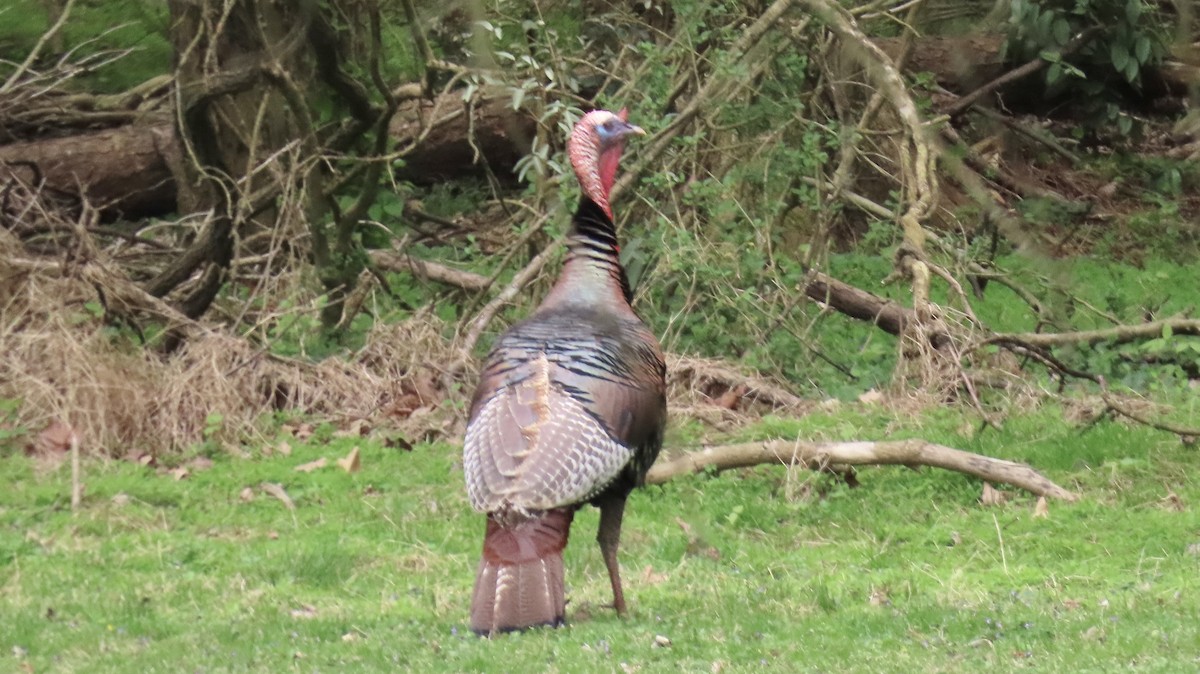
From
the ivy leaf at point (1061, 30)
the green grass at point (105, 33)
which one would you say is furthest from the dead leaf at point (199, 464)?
the ivy leaf at point (1061, 30)

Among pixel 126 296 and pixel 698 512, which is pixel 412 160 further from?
pixel 698 512

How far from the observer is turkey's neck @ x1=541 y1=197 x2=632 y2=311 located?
20.2 ft

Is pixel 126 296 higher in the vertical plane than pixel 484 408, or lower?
lower

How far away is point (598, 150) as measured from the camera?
21.5 ft

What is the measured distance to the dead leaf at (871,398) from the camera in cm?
952

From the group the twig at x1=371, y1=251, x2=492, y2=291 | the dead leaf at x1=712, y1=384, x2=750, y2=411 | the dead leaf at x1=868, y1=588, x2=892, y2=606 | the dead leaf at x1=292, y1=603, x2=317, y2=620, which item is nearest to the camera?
the dead leaf at x1=868, y1=588, x2=892, y2=606

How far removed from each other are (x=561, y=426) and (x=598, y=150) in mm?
1678

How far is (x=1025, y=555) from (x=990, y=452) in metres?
1.57

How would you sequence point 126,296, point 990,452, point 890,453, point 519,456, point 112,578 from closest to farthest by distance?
point 519,456
point 112,578
point 890,453
point 990,452
point 126,296

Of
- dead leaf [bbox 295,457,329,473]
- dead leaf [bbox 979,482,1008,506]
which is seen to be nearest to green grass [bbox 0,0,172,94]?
dead leaf [bbox 295,457,329,473]

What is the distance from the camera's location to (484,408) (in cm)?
559

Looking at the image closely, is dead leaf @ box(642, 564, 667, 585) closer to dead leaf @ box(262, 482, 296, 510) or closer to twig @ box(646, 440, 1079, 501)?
twig @ box(646, 440, 1079, 501)

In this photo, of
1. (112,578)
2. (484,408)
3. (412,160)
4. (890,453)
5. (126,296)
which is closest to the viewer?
(484,408)

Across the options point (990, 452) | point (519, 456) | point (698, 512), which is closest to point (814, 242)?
point (990, 452)
